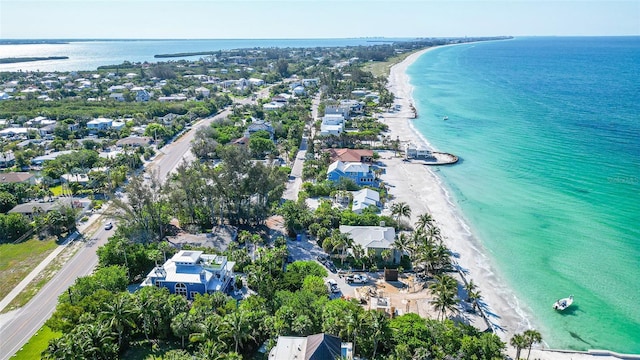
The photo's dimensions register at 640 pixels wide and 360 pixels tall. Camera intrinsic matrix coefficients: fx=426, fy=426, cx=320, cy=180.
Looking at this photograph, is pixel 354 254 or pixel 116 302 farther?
pixel 354 254

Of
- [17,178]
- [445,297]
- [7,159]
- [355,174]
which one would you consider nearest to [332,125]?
[355,174]

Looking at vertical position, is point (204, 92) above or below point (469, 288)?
above

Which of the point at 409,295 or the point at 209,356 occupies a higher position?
the point at 209,356

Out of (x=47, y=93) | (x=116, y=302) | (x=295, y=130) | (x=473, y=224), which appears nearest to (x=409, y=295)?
(x=473, y=224)

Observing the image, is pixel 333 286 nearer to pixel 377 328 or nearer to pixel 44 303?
pixel 377 328

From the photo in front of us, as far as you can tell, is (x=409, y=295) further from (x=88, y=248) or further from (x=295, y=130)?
(x=295, y=130)

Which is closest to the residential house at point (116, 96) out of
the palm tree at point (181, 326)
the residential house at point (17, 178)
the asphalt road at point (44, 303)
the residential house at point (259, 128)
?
the residential house at point (259, 128)
